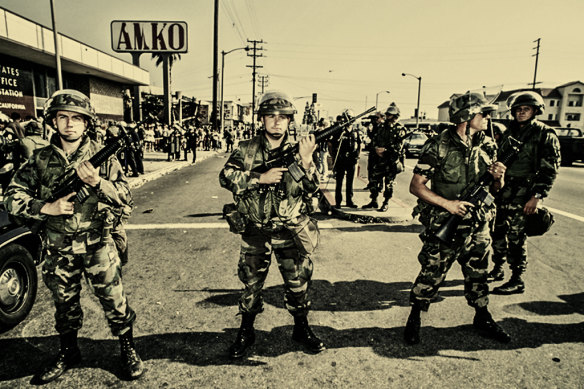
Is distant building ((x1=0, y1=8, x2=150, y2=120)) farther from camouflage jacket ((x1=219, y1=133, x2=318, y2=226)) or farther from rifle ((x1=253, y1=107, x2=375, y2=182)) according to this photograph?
rifle ((x1=253, y1=107, x2=375, y2=182))

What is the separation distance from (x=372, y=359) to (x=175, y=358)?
1.53 metres

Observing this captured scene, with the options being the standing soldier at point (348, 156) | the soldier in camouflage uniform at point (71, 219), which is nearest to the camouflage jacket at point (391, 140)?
the standing soldier at point (348, 156)

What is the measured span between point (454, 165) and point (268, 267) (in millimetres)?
1772

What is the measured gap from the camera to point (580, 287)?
4.06 m

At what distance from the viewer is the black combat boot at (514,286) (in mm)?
3873

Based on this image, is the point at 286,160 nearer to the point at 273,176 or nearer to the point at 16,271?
the point at 273,176

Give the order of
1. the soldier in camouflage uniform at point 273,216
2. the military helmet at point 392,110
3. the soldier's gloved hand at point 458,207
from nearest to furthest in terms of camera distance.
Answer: the soldier in camouflage uniform at point 273,216 < the soldier's gloved hand at point 458,207 < the military helmet at point 392,110

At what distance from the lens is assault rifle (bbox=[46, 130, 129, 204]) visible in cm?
234

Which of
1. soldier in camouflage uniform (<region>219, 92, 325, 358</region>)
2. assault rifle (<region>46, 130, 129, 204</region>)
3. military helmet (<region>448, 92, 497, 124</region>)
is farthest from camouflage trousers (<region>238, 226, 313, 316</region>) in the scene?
military helmet (<region>448, 92, 497, 124</region>)

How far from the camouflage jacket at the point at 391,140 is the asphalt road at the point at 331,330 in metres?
2.62

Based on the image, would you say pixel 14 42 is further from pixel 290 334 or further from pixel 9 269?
pixel 290 334

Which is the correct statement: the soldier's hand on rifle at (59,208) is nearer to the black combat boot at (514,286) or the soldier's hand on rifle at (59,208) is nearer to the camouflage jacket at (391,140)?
the black combat boot at (514,286)

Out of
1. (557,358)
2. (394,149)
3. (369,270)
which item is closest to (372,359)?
(557,358)

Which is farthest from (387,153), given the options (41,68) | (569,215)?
(41,68)
